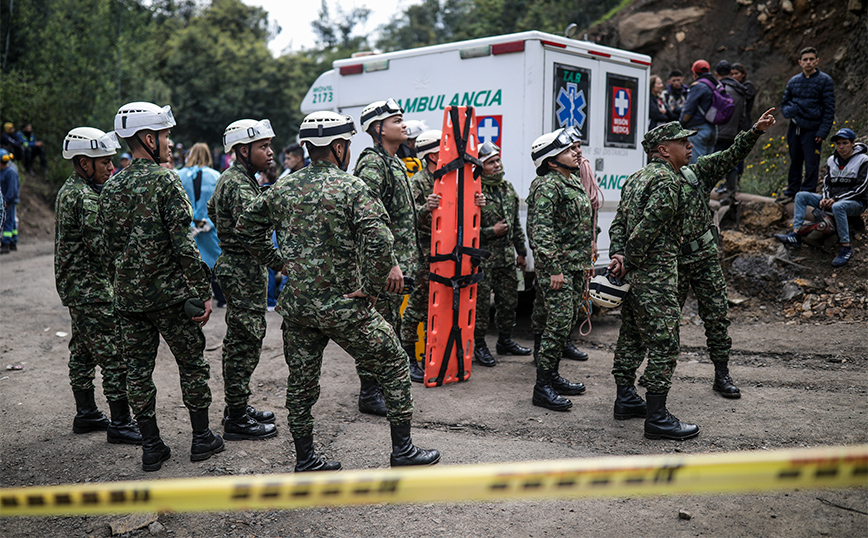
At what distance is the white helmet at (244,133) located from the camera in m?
4.70

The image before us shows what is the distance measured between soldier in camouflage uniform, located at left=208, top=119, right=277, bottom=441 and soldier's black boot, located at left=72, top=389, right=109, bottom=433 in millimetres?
975

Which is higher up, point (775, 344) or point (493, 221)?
point (493, 221)

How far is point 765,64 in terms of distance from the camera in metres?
13.4

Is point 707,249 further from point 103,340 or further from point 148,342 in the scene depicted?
point 103,340

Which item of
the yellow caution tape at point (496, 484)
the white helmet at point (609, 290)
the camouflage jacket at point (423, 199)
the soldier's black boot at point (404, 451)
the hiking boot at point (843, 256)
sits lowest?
the soldier's black boot at point (404, 451)

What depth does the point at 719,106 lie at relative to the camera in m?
9.05

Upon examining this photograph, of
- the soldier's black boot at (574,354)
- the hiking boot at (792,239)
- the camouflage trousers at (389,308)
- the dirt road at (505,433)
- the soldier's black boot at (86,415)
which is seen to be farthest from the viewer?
the hiking boot at (792,239)

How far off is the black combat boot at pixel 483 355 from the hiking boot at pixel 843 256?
4165 mm

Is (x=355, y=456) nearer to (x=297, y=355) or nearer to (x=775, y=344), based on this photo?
(x=297, y=355)

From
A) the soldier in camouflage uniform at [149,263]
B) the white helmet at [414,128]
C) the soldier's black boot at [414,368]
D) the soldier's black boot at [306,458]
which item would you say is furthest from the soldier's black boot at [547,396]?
the white helmet at [414,128]

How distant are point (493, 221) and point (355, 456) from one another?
294cm

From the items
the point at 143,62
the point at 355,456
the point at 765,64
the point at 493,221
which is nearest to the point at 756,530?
the point at 355,456

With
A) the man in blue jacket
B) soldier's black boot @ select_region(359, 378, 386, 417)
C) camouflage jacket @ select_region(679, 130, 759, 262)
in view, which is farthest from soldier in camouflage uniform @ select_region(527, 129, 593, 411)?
the man in blue jacket

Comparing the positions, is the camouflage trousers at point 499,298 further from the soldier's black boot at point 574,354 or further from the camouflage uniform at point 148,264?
the camouflage uniform at point 148,264
